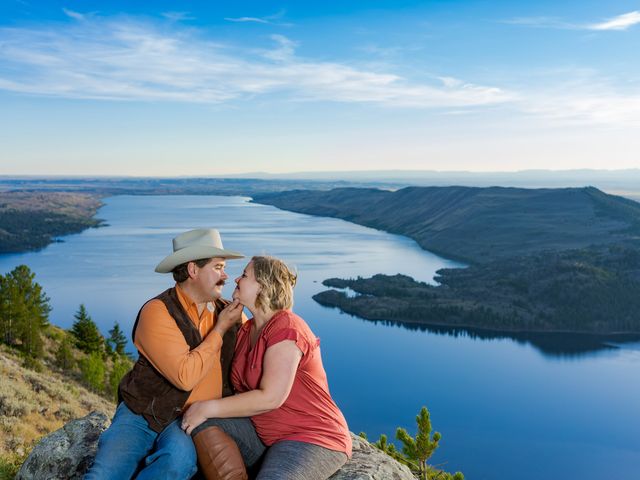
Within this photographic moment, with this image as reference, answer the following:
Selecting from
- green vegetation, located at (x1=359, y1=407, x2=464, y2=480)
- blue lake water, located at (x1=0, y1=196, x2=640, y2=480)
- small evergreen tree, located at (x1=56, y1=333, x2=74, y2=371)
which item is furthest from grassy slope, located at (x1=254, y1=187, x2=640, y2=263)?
green vegetation, located at (x1=359, y1=407, x2=464, y2=480)

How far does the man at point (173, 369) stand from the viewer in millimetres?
4520

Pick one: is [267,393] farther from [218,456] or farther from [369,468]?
[369,468]

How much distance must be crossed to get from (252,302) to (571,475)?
154 ft

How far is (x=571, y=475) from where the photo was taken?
4447cm

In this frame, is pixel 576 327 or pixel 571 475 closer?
pixel 571 475

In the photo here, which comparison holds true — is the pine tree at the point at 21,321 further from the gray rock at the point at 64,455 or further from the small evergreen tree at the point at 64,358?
the gray rock at the point at 64,455

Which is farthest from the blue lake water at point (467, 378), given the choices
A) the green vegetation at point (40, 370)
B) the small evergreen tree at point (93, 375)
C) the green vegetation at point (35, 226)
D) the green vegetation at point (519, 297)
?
the green vegetation at point (35, 226)

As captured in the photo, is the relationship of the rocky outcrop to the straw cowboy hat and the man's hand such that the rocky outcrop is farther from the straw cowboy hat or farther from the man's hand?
the straw cowboy hat

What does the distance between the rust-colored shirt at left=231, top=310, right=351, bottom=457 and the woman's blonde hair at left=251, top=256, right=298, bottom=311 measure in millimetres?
100

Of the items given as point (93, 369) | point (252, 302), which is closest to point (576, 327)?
point (93, 369)

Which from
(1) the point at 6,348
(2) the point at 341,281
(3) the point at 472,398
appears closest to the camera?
(1) the point at 6,348

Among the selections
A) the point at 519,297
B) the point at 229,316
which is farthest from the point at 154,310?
the point at 519,297

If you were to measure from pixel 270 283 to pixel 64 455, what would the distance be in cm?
257

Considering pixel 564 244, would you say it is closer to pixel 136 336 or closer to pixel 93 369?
pixel 93 369
